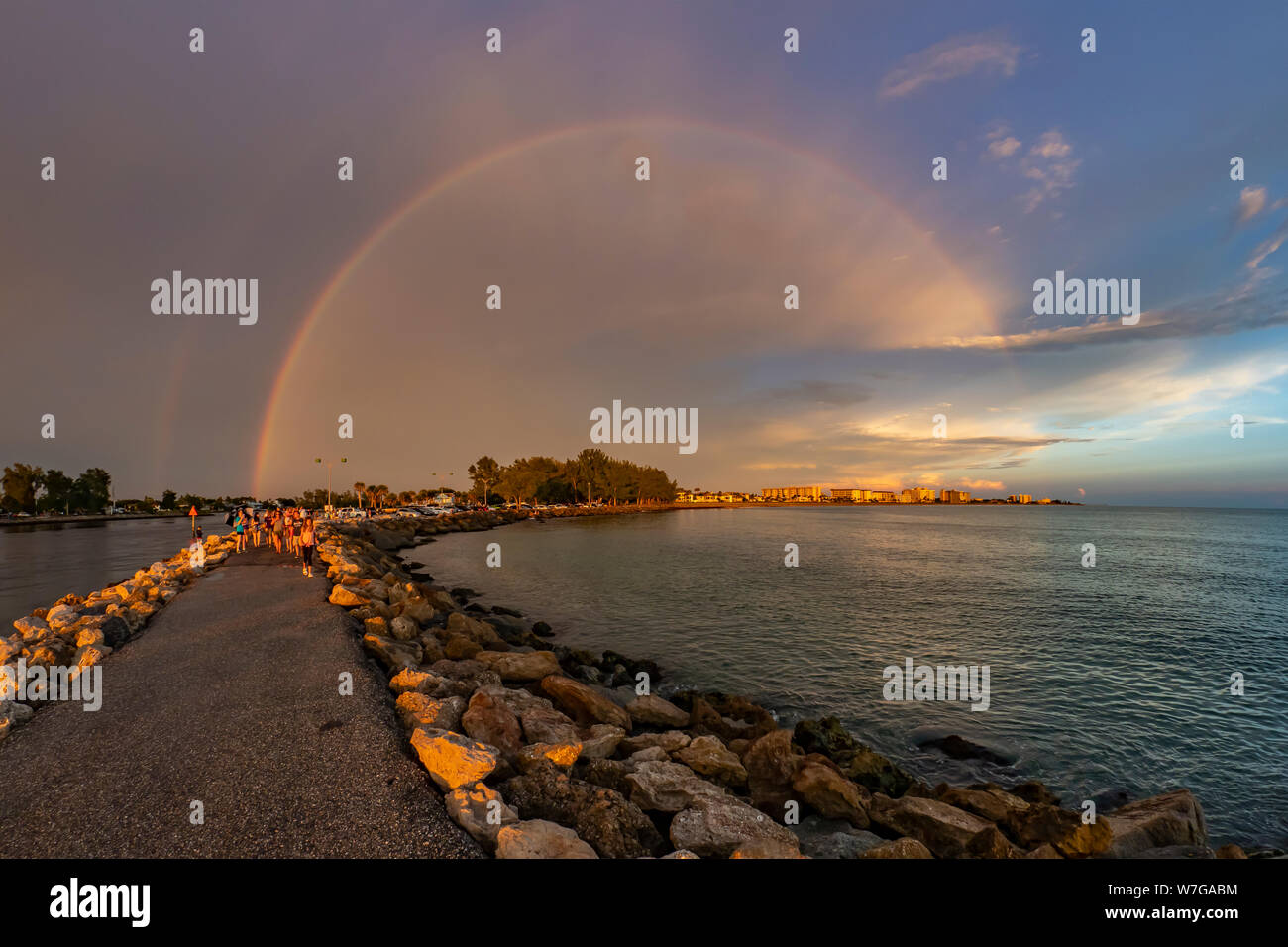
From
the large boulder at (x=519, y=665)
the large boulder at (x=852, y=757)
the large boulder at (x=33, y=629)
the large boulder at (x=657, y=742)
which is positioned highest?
the large boulder at (x=33, y=629)

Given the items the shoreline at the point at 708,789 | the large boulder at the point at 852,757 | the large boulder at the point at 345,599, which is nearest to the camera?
the shoreline at the point at 708,789

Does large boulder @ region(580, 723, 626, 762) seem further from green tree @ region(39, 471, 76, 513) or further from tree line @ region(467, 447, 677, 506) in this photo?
green tree @ region(39, 471, 76, 513)

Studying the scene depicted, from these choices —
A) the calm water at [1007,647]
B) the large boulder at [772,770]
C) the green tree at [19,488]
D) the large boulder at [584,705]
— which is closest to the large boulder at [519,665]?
the large boulder at [584,705]

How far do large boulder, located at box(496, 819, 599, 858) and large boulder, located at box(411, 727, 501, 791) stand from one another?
3.61ft

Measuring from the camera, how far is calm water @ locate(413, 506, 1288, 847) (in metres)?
12.5

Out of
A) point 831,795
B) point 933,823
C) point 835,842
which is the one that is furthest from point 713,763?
point 933,823

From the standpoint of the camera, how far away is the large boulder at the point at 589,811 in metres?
6.32

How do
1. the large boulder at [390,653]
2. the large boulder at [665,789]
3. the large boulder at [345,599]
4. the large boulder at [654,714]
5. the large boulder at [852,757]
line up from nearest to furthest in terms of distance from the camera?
1. the large boulder at [665,789]
2. the large boulder at [852,757]
3. the large boulder at [390,653]
4. the large boulder at [654,714]
5. the large boulder at [345,599]

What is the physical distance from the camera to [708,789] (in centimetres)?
802

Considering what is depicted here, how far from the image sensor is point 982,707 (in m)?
15.6

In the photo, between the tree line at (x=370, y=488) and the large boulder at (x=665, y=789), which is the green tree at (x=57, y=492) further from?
the large boulder at (x=665, y=789)

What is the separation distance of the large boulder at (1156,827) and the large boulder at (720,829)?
4.59 meters

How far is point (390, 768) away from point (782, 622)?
22.0 meters
